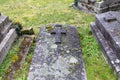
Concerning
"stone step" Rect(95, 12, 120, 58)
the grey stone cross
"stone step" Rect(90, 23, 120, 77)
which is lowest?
"stone step" Rect(90, 23, 120, 77)

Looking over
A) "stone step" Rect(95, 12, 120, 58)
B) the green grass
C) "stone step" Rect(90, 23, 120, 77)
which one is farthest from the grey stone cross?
"stone step" Rect(95, 12, 120, 58)

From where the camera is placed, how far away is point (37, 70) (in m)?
6.25

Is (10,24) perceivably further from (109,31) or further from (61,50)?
(109,31)

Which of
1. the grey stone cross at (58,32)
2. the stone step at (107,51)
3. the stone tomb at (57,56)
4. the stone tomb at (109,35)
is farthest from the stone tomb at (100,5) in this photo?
the grey stone cross at (58,32)

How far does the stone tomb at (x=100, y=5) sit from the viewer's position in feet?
35.0

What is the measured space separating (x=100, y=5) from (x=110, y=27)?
11.0 ft

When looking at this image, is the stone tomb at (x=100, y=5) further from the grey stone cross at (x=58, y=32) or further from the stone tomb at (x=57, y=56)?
the grey stone cross at (x=58, y=32)

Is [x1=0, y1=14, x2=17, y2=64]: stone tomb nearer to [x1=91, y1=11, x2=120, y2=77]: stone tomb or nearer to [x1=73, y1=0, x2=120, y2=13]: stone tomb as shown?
[x1=91, y1=11, x2=120, y2=77]: stone tomb

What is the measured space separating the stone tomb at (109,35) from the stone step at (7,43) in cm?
300

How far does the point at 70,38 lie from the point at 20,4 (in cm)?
624

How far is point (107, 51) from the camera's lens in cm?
692

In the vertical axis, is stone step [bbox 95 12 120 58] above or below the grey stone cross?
above

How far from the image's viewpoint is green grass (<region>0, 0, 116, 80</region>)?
6728mm

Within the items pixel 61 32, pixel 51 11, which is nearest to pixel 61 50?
pixel 61 32
